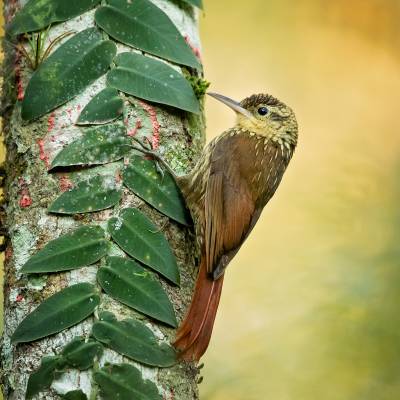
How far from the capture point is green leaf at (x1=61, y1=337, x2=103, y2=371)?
2611 mm

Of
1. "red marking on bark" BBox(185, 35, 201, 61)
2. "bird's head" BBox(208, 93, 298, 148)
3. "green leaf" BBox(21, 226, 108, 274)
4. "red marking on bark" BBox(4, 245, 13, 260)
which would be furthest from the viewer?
"bird's head" BBox(208, 93, 298, 148)

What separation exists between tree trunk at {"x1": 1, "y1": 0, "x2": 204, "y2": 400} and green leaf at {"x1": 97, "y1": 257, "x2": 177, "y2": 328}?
1.2 inches

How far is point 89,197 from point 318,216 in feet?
7.96

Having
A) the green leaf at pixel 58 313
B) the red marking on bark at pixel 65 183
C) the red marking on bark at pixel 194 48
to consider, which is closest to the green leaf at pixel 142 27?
the red marking on bark at pixel 194 48

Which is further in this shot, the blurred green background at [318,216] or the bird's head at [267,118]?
the blurred green background at [318,216]

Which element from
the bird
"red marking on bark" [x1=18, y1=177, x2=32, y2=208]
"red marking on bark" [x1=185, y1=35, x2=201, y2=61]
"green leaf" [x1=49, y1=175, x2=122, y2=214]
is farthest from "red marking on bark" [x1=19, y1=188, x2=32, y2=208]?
"red marking on bark" [x1=185, y1=35, x2=201, y2=61]

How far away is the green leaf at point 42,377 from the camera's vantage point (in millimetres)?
2604

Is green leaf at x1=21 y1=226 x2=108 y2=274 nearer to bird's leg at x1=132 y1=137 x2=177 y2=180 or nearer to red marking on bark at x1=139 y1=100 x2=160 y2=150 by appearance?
bird's leg at x1=132 y1=137 x2=177 y2=180

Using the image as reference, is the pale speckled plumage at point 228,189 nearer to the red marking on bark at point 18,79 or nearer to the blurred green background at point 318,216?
the red marking on bark at point 18,79

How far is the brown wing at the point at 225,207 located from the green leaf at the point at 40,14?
2.82 feet

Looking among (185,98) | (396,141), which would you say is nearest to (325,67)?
(396,141)

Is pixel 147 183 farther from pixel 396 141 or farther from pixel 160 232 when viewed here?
pixel 396 141

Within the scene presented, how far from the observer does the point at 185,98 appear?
3211mm

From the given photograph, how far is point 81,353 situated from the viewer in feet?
8.59
